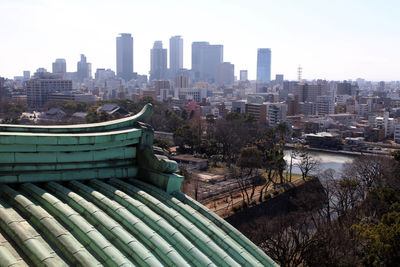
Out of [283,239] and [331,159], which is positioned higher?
[283,239]

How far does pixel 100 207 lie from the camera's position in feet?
19.7

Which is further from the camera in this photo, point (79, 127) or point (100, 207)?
point (79, 127)

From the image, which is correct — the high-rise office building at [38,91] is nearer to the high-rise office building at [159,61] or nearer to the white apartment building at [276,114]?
the white apartment building at [276,114]

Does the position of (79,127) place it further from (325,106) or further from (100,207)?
(325,106)

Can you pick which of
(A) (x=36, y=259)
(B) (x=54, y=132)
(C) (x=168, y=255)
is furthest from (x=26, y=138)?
(C) (x=168, y=255)

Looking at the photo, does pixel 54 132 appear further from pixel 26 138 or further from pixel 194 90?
pixel 194 90

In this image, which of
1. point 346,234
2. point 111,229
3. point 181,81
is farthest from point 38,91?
point 111,229

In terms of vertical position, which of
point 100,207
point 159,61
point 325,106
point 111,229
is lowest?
point 325,106

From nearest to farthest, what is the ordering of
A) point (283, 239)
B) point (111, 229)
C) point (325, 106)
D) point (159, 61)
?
point (111, 229)
point (283, 239)
point (325, 106)
point (159, 61)

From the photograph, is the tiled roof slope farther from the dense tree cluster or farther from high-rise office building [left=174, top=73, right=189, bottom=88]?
high-rise office building [left=174, top=73, right=189, bottom=88]

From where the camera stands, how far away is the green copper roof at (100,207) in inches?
195

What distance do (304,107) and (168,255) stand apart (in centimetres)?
8397

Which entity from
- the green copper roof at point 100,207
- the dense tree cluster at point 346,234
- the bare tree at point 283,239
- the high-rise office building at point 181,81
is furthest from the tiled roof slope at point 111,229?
the high-rise office building at point 181,81

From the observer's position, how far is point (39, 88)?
3337 inches
